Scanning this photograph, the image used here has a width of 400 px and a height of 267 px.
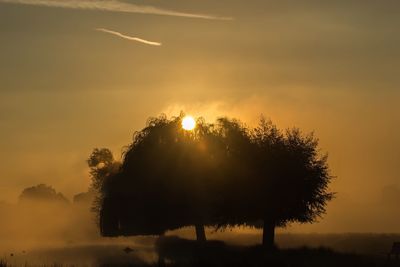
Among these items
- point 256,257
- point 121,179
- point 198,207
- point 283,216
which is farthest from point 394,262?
point 121,179

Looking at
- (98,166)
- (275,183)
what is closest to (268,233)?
(275,183)

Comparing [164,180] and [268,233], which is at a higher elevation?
[164,180]

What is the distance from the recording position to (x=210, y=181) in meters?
74.9

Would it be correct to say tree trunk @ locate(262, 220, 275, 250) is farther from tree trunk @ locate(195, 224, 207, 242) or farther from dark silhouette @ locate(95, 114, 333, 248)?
tree trunk @ locate(195, 224, 207, 242)

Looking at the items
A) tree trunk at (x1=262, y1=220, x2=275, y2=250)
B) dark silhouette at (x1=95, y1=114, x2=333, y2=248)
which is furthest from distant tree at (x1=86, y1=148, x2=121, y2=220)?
tree trunk at (x1=262, y1=220, x2=275, y2=250)

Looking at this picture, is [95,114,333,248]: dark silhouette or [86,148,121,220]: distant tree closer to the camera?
[95,114,333,248]: dark silhouette

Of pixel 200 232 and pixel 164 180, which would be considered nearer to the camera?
pixel 164 180

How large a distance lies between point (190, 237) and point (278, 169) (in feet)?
67.2

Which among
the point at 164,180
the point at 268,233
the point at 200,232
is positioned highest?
the point at 164,180

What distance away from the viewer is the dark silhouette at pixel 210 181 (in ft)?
234

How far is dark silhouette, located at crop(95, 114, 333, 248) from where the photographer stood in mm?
71188

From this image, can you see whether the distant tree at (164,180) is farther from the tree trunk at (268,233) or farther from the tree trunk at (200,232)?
the tree trunk at (268,233)

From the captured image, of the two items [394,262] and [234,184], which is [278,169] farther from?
[394,262]

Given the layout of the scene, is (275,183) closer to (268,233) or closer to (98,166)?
(268,233)
